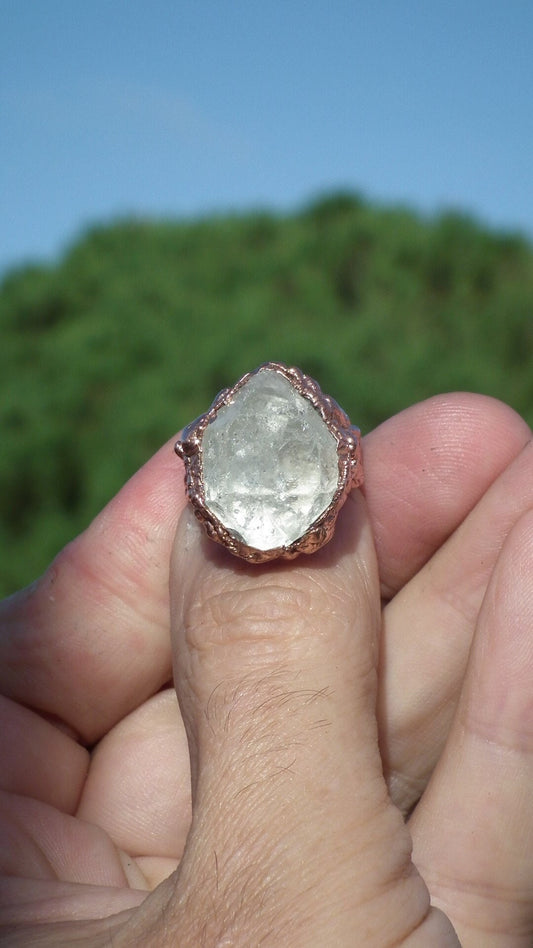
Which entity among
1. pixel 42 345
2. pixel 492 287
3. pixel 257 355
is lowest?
pixel 492 287

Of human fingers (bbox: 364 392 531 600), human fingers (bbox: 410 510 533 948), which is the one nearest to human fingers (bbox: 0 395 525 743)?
human fingers (bbox: 364 392 531 600)

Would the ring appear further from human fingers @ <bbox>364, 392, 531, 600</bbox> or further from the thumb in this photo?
human fingers @ <bbox>364, 392, 531, 600</bbox>

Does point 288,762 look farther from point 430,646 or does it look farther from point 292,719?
point 430,646

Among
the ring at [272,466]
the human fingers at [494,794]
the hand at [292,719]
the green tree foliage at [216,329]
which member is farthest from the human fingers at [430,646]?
the green tree foliage at [216,329]

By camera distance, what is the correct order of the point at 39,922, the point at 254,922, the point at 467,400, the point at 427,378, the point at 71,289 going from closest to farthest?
the point at 254,922, the point at 39,922, the point at 467,400, the point at 427,378, the point at 71,289

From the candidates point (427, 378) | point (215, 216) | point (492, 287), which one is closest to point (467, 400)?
point (427, 378)

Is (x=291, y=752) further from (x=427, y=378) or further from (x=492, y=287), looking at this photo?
(x=492, y=287)

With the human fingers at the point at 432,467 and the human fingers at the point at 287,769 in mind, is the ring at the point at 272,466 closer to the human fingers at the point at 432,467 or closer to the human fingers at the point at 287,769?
the human fingers at the point at 287,769
